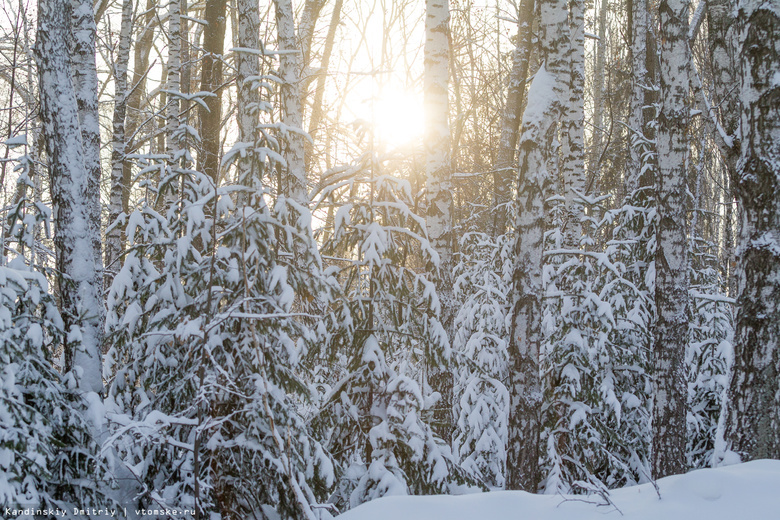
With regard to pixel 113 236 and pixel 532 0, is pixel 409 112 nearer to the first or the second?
pixel 532 0

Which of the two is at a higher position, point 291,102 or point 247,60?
point 247,60

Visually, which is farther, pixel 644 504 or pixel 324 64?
pixel 324 64

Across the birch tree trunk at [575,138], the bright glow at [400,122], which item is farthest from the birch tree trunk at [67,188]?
the birch tree trunk at [575,138]

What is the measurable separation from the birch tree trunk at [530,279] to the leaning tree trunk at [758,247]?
165cm

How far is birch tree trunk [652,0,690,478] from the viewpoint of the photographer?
20.2ft

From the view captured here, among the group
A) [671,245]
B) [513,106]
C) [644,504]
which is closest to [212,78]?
[513,106]

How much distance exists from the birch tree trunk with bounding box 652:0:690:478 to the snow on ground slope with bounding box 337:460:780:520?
3068 millimetres

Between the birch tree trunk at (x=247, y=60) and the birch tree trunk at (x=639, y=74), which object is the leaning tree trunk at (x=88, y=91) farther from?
the birch tree trunk at (x=639, y=74)

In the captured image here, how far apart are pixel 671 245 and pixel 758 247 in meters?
2.30

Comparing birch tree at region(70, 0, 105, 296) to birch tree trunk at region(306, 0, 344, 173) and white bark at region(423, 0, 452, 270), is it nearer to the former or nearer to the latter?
white bark at region(423, 0, 452, 270)

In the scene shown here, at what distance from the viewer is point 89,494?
13.9 feet

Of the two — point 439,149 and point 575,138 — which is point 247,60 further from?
point 575,138

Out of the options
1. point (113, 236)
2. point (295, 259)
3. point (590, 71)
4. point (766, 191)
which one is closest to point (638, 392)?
point (766, 191)

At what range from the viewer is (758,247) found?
413 cm
